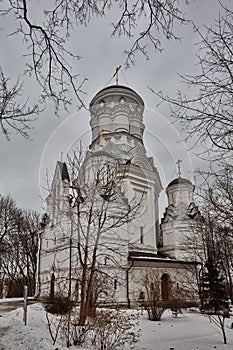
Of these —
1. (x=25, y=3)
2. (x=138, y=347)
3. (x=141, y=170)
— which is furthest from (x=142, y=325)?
(x=141, y=170)

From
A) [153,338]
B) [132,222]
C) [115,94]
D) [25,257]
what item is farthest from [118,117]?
[153,338]

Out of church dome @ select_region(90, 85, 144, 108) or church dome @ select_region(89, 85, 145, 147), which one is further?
church dome @ select_region(90, 85, 144, 108)

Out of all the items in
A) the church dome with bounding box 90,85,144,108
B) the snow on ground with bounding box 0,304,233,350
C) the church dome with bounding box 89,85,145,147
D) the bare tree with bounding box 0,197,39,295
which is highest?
the church dome with bounding box 90,85,144,108

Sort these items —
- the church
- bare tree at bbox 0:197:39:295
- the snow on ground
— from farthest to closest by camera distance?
bare tree at bbox 0:197:39:295
the church
the snow on ground

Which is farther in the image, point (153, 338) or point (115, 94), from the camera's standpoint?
point (115, 94)

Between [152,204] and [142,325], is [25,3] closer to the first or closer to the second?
[142,325]

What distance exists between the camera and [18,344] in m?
8.70

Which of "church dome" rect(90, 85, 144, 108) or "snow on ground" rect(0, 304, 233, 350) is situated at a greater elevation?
"church dome" rect(90, 85, 144, 108)

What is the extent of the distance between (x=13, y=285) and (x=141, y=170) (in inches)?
1060

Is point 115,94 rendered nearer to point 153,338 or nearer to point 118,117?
point 118,117

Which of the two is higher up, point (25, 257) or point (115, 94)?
point (115, 94)

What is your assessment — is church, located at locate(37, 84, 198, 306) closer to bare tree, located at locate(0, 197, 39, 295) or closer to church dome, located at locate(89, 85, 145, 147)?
church dome, located at locate(89, 85, 145, 147)

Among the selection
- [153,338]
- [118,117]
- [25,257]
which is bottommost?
[153,338]

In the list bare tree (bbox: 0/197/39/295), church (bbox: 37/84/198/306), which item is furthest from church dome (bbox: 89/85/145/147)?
bare tree (bbox: 0/197/39/295)
